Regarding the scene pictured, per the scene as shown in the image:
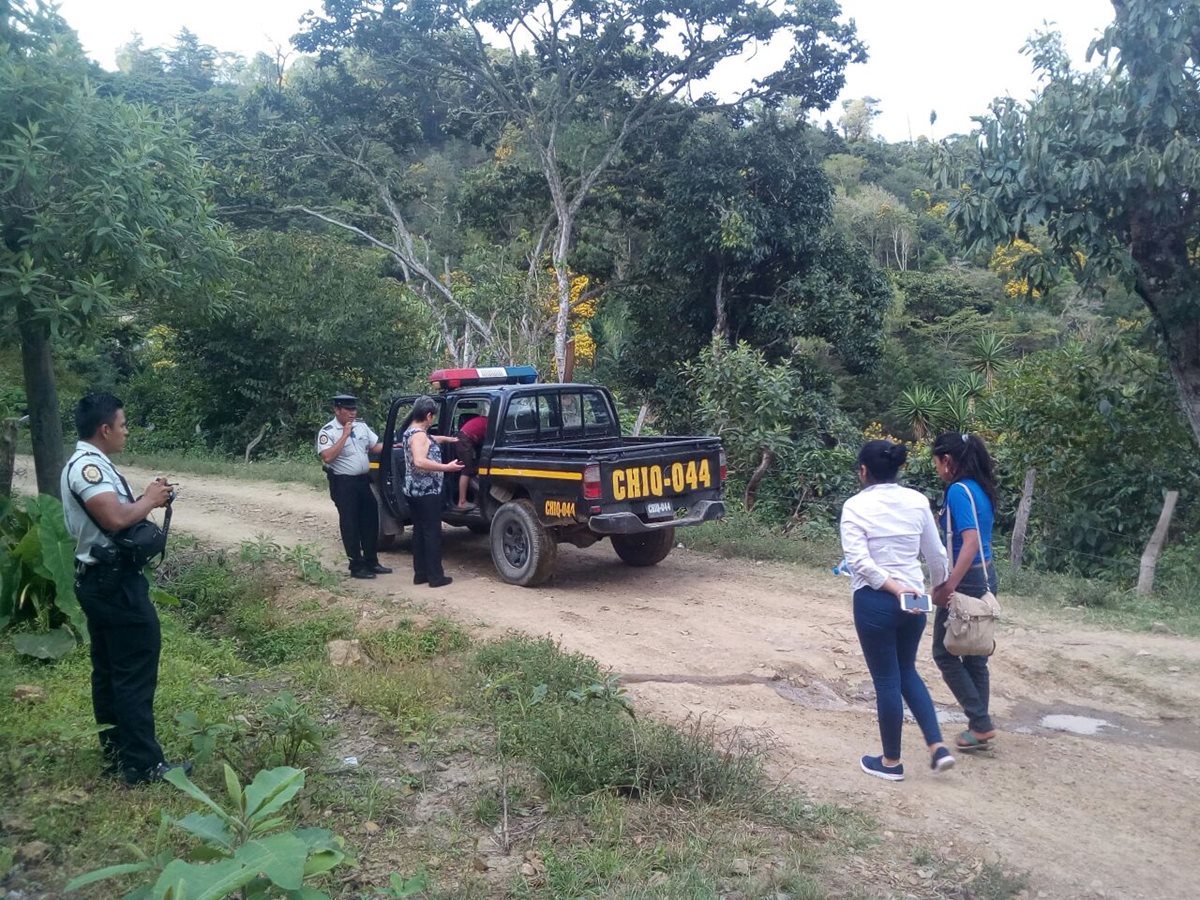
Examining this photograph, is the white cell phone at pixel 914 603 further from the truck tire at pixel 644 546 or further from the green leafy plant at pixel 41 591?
the truck tire at pixel 644 546

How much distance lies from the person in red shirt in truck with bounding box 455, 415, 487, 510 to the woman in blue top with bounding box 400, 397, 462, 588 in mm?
378

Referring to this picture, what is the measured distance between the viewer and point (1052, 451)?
12.1 m

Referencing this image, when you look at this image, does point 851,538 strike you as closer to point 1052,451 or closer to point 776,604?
point 776,604

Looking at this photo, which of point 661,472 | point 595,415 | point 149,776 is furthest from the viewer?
point 595,415

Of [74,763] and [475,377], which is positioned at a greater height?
[475,377]

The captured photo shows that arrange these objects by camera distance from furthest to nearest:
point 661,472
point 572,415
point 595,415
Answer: point 595,415
point 572,415
point 661,472

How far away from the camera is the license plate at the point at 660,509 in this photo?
8.95 m

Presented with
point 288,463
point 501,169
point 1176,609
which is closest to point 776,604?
point 1176,609

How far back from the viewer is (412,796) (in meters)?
4.74

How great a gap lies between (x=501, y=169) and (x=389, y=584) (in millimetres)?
15647

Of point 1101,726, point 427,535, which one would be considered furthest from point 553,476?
point 1101,726

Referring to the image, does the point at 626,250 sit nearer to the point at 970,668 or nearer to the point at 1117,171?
the point at 1117,171

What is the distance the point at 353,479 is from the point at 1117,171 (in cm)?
759

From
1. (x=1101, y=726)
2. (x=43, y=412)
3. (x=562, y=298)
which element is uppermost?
(x=562, y=298)
